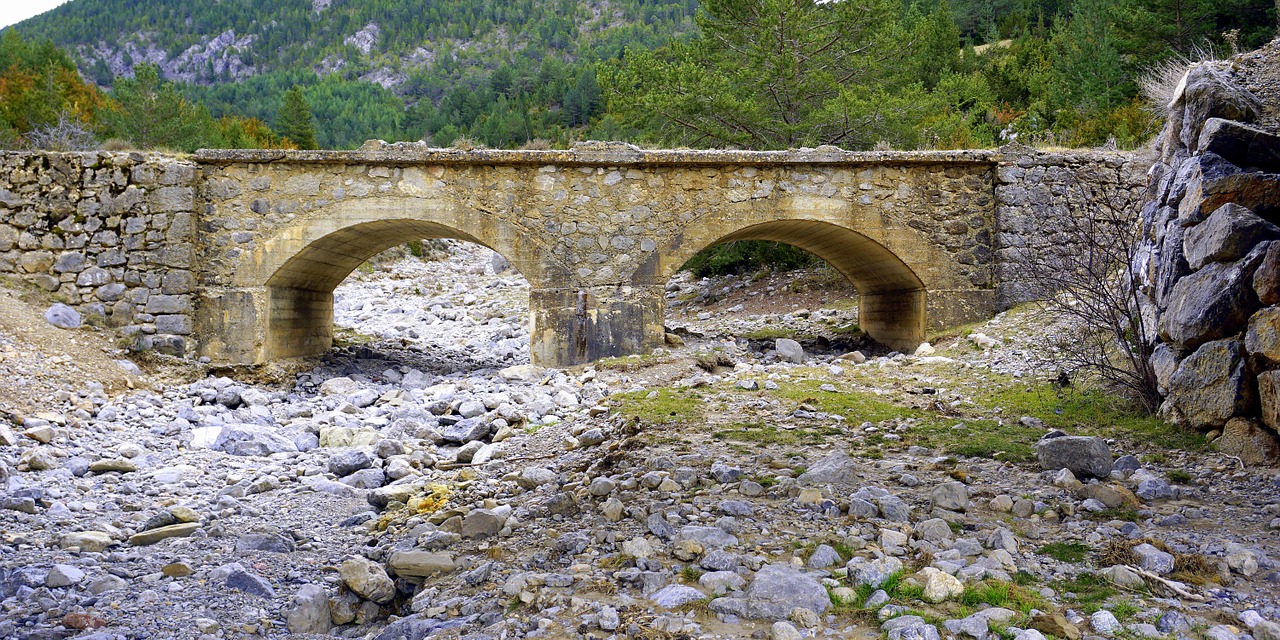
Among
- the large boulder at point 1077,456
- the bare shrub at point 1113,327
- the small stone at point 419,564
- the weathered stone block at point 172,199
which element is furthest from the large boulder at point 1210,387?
the weathered stone block at point 172,199

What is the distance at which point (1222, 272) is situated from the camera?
5168mm

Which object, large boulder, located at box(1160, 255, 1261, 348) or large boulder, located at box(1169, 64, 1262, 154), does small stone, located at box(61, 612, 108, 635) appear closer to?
large boulder, located at box(1160, 255, 1261, 348)

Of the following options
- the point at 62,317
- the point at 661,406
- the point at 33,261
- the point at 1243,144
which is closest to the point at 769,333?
the point at 661,406

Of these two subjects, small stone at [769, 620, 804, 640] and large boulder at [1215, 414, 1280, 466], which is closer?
small stone at [769, 620, 804, 640]

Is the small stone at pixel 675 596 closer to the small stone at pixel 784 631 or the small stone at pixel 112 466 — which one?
the small stone at pixel 784 631

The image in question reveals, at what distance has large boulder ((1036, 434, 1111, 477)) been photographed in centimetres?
474

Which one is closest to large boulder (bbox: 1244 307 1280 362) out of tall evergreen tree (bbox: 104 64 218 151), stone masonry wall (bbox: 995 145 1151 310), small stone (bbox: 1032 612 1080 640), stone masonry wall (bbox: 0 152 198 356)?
small stone (bbox: 1032 612 1080 640)

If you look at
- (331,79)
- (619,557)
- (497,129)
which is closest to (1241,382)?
(619,557)

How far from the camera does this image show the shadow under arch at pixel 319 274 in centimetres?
990

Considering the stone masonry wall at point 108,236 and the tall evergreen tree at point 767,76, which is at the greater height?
the tall evergreen tree at point 767,76

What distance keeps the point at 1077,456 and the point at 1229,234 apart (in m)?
1.72

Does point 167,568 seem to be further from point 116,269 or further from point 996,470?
point 116,269

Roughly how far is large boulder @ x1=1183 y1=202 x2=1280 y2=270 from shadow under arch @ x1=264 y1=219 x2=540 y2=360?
667 cm

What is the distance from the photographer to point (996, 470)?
4980mm
